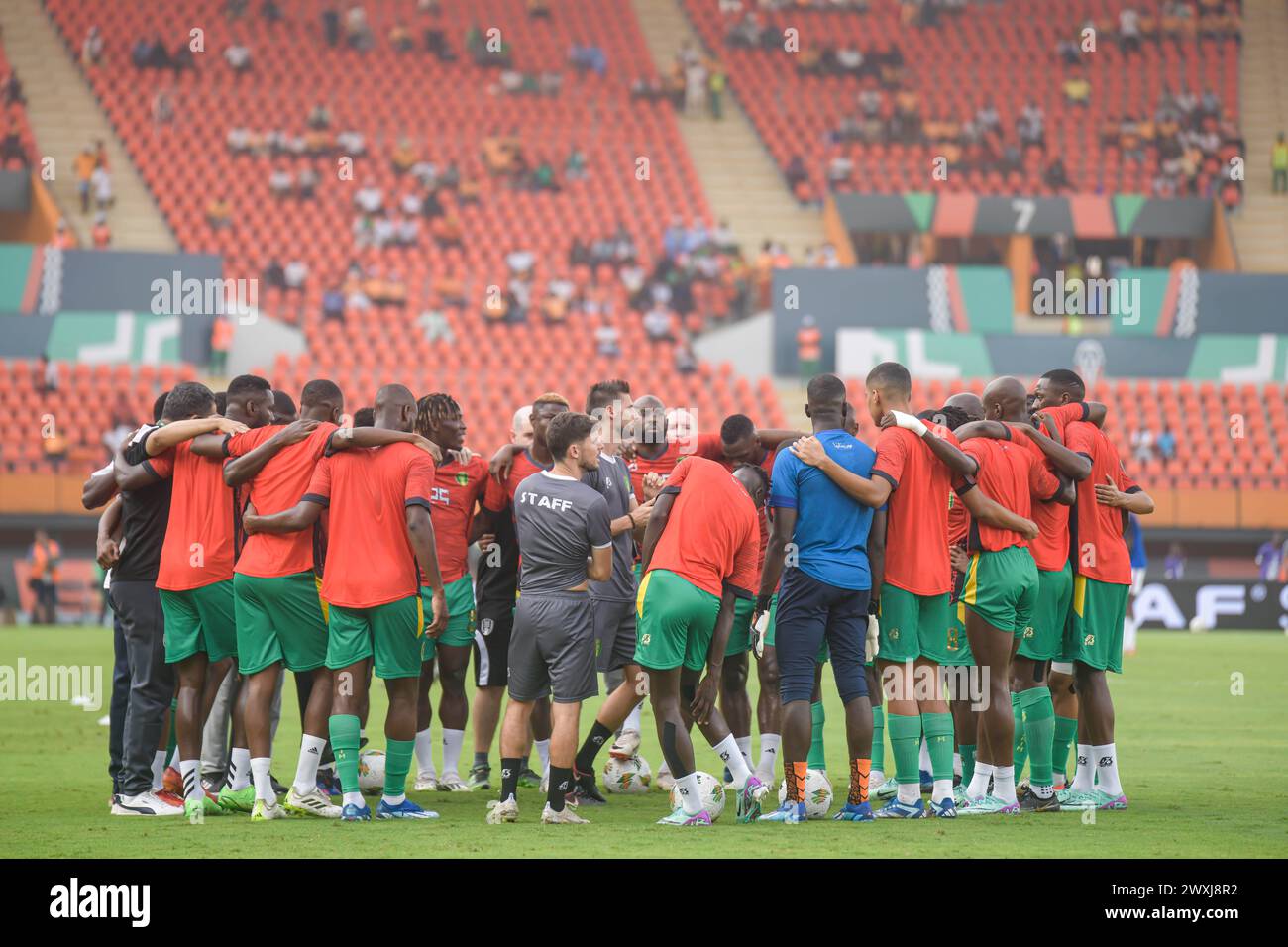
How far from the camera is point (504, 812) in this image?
8.73 m

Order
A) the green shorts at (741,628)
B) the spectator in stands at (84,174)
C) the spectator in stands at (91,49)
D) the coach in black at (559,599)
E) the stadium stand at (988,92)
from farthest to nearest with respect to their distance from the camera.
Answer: the stadium stand at (988,92)
the spectator in stands at (91,49)
the spectator in stands at (84,174)
the green shorts at (741,628)
the coach in black at (559,599)

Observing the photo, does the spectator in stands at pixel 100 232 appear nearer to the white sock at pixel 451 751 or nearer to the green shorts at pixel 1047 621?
the white sock at pixel 451 751

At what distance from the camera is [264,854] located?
754 cm

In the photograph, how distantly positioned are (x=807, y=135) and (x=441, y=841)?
115 feet

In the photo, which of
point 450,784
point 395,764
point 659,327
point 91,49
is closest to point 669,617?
point 395,764

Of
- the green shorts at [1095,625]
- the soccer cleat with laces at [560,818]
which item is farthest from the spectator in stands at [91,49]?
the green shorts at [1095,625]

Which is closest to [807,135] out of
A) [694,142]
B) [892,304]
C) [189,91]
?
[694,142]

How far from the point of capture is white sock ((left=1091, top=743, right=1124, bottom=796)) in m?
9.59

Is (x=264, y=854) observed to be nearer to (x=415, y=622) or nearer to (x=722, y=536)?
(x=415, y=622)

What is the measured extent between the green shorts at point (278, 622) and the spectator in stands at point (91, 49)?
111ft

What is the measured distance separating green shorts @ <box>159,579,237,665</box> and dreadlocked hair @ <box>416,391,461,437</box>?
4.94ft

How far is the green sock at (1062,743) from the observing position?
33.3 ft

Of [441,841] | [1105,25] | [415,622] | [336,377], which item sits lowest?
[441,841]

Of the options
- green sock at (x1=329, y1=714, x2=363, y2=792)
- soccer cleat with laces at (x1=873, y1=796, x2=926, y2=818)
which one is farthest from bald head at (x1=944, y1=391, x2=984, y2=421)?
green sock at (x1=329, y1=714, x2=363, y2=792)
